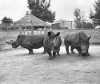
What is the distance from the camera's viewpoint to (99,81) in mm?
8445

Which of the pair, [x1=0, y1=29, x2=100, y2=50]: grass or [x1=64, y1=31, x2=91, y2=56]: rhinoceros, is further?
[x1=0, y1=29, x2=100, y2=50]: grass

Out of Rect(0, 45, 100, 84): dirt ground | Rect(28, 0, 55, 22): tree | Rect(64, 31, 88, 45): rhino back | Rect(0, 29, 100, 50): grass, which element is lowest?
Rect(0, 45, 100, 84): dirt ground

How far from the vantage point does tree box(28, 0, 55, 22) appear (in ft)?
170

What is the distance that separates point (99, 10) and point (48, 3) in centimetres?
2018

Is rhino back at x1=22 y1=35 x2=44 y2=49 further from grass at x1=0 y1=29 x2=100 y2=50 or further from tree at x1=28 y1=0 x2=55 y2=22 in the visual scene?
tree at x1=28 y1=0 x2=55 y2=22

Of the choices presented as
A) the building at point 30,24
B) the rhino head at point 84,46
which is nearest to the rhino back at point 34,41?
the rhino head at point 84,46

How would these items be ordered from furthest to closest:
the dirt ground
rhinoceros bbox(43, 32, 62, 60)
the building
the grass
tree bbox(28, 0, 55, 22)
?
tree bbox(28, 0, 55, 22) → the building → the grass → rhinoceros bbox(43, 32, 62, 60) → the dirt ground

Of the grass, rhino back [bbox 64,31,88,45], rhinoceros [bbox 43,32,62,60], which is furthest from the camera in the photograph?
the grass

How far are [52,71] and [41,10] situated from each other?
143 feet

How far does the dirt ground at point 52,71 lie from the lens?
8.91 m

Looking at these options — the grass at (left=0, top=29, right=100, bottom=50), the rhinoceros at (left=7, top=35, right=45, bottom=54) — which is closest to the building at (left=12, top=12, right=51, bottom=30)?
the grass at (left=0, top=29, right=100, bottom=50)

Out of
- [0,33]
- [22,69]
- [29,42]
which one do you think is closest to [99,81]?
[22,69]

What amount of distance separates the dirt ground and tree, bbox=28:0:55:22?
1546 inches

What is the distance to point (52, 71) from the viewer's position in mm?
10203
